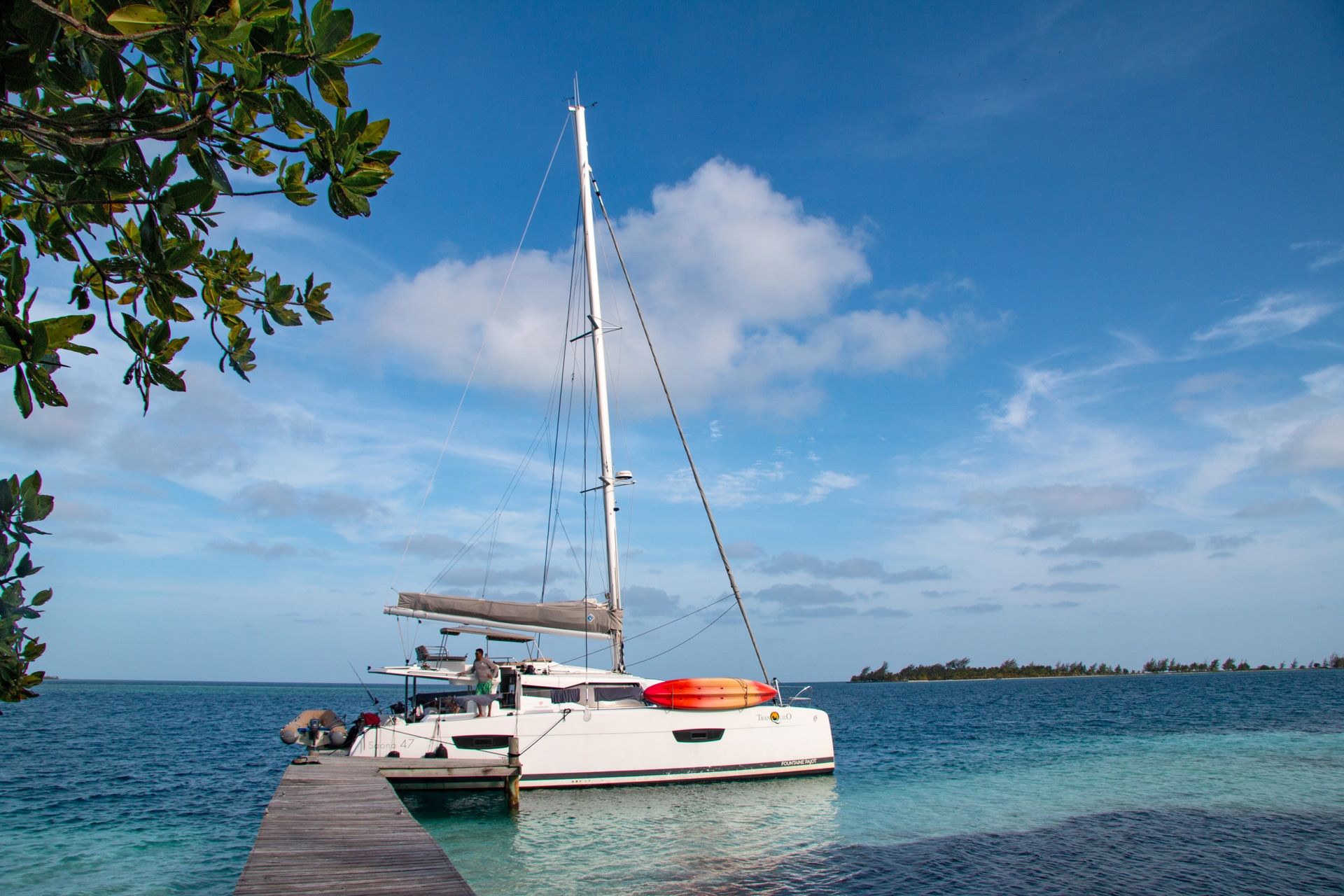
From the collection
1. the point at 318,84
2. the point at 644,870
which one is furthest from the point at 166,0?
the point at 644,870

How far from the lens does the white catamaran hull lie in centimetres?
1580

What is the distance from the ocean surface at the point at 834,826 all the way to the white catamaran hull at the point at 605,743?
0.39 metres

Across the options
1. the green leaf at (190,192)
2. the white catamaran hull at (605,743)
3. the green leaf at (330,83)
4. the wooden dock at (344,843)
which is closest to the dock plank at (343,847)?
the wooden dock at (344,843)

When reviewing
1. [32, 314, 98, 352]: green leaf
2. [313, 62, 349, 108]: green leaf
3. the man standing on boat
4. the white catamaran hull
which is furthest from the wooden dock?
[313, 62, 349, 108]: green leaf

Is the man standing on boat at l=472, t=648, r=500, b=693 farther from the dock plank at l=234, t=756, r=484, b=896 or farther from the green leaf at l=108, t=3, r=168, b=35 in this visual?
the green leaf at l=108, t=3, r=168, b=35

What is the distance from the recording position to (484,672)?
1725 centimetres

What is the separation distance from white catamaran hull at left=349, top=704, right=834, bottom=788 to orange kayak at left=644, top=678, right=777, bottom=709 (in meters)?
0.16

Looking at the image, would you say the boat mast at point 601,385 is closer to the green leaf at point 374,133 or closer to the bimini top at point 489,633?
the bimini top at point 489,633

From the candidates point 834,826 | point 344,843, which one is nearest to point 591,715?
point 834,826

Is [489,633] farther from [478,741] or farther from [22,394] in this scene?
[22,394]

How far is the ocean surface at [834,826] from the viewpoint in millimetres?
11102

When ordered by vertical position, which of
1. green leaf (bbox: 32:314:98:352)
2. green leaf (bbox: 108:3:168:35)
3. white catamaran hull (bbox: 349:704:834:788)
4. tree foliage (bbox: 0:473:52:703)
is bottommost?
white catamaran hull (bbox: 349:704:834:788)

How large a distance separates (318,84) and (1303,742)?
33.9 m

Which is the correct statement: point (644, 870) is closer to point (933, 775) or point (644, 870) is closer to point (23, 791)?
point (933, 775)
